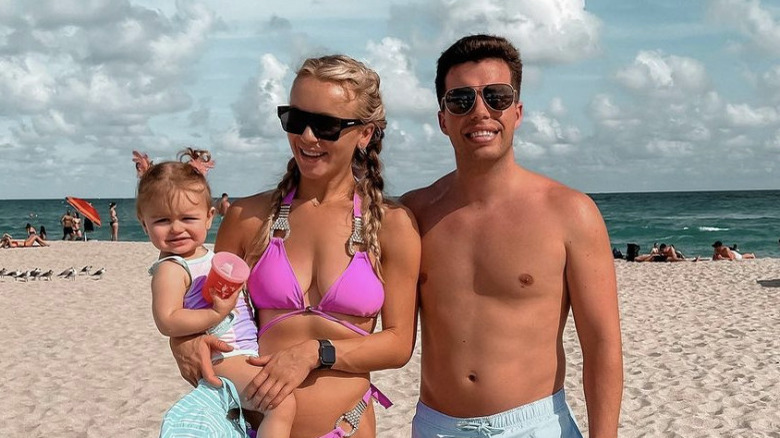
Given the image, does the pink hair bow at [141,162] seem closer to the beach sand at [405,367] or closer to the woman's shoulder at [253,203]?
the woman's shoulder at [253,203]

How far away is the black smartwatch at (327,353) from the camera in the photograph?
8.43ft

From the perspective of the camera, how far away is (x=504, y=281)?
112 inches

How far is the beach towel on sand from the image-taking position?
7.79ft

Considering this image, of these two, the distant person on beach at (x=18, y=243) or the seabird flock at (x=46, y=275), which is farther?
the distant person on beach at (x=18, y=243)

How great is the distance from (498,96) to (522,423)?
45.8 inches

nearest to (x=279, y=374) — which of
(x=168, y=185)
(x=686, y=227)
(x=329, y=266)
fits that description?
(x=329, y=266)

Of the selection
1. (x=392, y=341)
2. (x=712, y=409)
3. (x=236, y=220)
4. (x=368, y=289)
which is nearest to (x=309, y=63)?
(x=236, y=220)

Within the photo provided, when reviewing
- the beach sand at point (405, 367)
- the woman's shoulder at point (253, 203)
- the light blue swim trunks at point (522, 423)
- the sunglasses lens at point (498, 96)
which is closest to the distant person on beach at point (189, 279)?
the woman's shoulder at point (253, 203)

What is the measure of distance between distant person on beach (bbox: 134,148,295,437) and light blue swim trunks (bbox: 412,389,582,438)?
0.64 metres

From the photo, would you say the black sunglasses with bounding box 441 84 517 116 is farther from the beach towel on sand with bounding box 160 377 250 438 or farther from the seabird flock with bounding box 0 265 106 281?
the seabird flock with bounding box 0 265 106 281

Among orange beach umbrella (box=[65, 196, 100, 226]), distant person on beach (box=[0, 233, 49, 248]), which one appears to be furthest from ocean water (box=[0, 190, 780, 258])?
distant person on beach (box=[0, 233, 49, 248])

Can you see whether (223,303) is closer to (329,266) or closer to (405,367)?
(329,266)

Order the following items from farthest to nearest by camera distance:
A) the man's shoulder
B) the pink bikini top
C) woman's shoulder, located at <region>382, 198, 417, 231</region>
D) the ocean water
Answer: the ocean water → the man's shoulder → woman's shoulder, located at <region>382, 198, 417, 231</region> → the pink bikini top

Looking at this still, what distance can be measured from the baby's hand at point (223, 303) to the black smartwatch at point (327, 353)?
318mm
